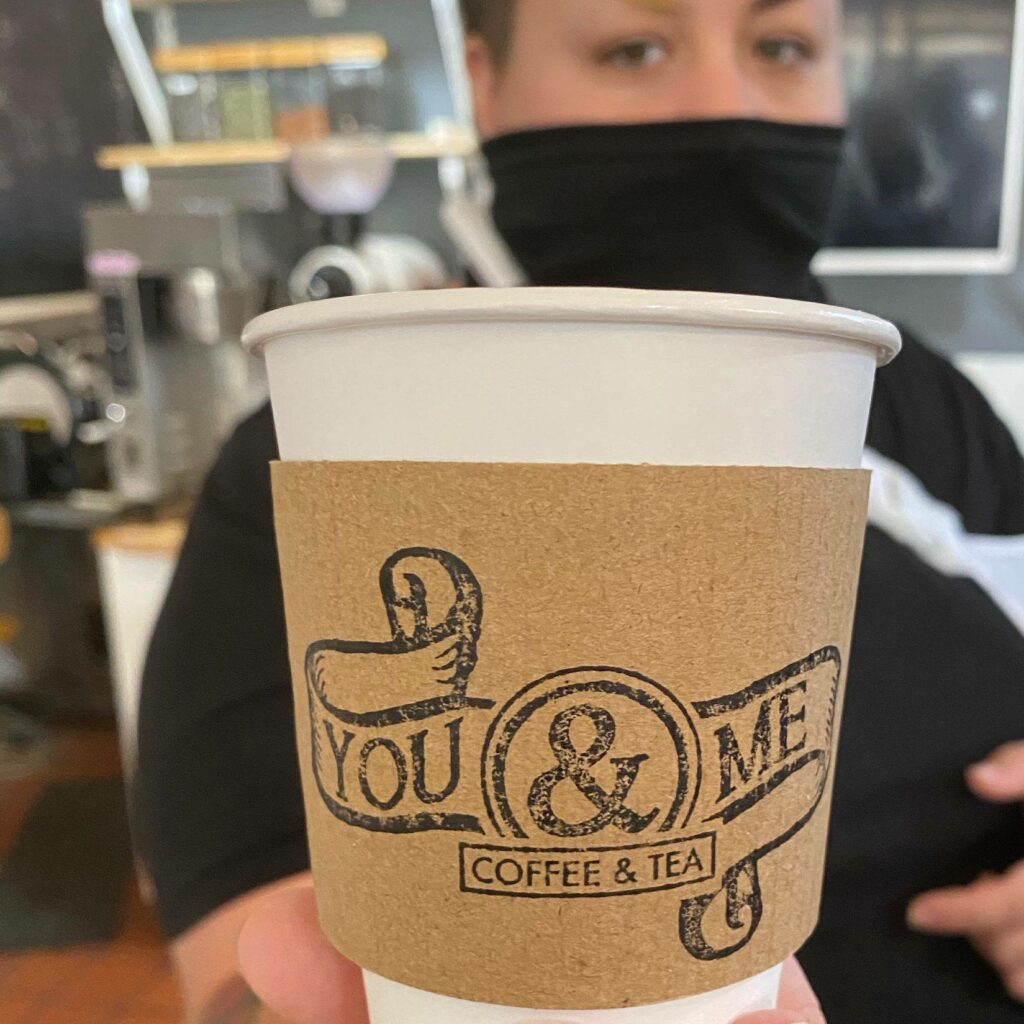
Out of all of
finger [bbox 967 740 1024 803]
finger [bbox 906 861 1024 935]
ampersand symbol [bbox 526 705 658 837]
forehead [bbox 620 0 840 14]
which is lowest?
finger [bbox 906 861 1024 935]

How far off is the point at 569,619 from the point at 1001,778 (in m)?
0.48

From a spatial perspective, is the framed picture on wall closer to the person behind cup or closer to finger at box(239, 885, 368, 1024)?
the person behind cup

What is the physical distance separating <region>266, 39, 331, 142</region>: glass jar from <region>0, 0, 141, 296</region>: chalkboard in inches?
18.0

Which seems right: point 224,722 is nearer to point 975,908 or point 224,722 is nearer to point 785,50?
point 975,908

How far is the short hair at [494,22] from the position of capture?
792mm

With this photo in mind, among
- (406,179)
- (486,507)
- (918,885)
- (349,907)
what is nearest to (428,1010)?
(349,907)

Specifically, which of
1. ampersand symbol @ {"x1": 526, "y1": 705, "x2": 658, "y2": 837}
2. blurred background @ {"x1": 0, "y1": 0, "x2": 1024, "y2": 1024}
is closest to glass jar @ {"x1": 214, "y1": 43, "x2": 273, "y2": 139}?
blurred background @ {"x1": 0, "y1": 0, "x2": 1024, "y2": 1024}

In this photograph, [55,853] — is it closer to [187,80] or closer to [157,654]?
[157,654]

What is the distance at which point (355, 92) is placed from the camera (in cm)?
195

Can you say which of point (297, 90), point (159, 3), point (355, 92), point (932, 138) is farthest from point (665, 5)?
point (159, 3)

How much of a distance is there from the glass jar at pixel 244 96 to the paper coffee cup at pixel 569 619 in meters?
1.84

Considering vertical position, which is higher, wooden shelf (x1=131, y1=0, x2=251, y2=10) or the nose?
wooden shelf (x1=131, y1=0, x2=251, y2=10)

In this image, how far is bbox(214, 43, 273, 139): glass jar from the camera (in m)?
1.94

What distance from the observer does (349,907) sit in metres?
0.38
